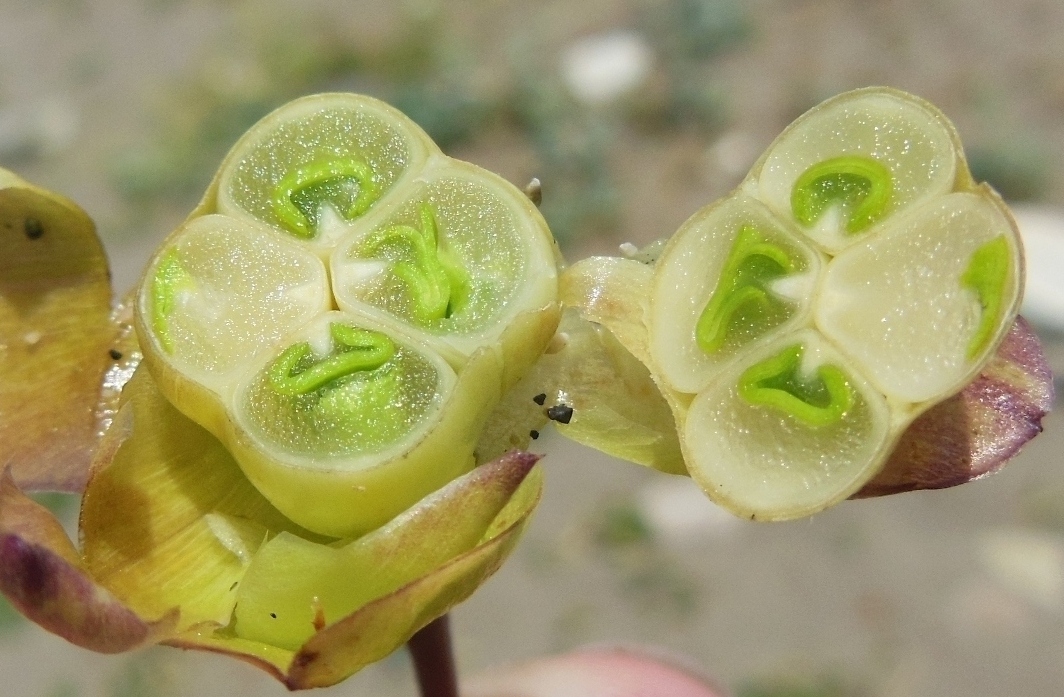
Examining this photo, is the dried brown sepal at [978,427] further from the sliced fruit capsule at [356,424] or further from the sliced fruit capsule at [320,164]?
the sliced fruit capsule at [320,164]

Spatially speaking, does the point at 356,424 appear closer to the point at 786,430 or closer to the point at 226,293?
the point at 226,293

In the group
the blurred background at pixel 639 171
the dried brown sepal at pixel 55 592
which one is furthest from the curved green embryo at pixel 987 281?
the blurred background at pixel 639 171

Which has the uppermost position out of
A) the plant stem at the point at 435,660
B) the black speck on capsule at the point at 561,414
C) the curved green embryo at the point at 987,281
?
the curved green embryo at the point at 987,281

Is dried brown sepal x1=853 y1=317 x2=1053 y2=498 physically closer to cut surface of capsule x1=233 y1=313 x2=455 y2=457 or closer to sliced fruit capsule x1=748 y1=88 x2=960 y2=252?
sliced fruit capsule x1=748 y1=88 x2=960 y2=252

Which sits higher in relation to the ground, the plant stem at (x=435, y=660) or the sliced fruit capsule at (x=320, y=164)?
the sliced fruit capsule at (x=320, y=164)

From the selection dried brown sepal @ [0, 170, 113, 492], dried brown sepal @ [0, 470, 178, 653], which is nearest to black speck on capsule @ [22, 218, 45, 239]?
dried brown sepal @ [0, 170, 113, 492]

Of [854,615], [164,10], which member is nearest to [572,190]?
[854,615]

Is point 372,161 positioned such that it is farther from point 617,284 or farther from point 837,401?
point 837,401
